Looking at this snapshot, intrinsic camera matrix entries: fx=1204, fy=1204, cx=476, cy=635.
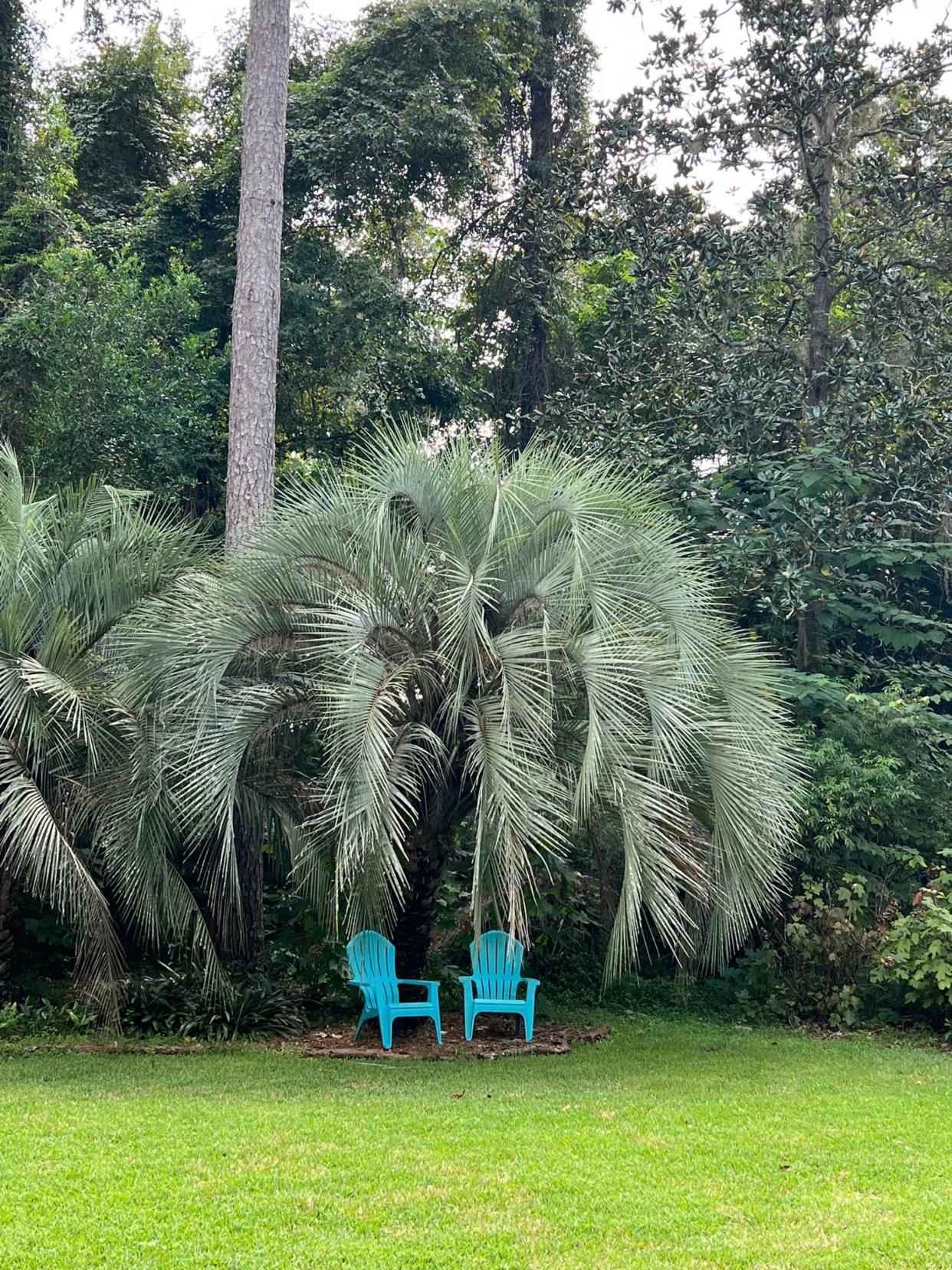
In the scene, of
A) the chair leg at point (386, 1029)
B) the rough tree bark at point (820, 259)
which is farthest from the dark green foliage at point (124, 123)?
the chair leg at point (386, 1029)

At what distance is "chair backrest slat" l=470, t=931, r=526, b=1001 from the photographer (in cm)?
809

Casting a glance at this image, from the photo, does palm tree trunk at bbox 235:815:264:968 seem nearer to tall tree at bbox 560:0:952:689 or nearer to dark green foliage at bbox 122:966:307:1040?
dark green foliage at bbox 122:966:307:1040

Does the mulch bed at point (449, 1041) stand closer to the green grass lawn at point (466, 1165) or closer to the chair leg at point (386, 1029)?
the chair leg at point (386, 1029)

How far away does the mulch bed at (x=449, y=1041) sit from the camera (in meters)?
7.79

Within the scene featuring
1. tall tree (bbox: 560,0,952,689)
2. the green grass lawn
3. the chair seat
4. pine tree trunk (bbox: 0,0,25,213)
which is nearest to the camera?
the green grass lawn

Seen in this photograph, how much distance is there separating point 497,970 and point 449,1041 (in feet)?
1.99

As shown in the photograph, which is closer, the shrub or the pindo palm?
the pindo palm

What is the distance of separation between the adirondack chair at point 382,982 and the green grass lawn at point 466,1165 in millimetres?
441

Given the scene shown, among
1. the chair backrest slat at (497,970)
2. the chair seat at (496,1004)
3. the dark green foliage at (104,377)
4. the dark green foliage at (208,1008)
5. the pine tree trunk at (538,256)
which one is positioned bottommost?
the dark green foliage at (208,1008)

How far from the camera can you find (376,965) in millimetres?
7840

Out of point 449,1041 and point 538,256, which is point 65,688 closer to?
point 449,1041

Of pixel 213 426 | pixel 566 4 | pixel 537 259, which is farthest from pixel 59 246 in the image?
pixel 566 4

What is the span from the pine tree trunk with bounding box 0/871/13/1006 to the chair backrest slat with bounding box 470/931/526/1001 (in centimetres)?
330

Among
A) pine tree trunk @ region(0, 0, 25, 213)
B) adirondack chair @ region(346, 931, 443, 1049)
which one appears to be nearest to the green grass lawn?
adirondack chair @ region(346, 931, 443, 1049)
